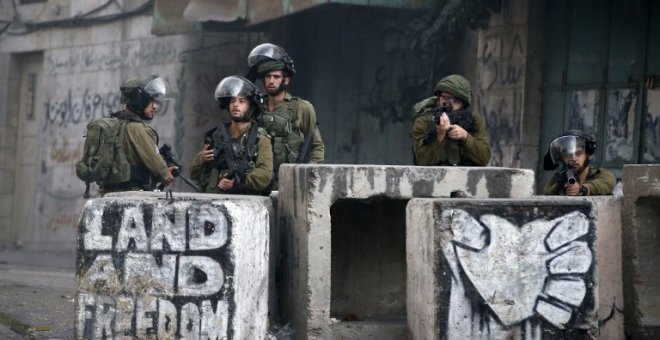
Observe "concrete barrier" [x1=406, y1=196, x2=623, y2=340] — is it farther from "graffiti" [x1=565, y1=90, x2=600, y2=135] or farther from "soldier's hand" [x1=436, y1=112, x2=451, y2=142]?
"graffiti" [x1=565, y1=90, x2=600, y2=135]

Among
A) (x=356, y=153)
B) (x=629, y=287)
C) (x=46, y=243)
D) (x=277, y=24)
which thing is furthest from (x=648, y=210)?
(x=46, y=243)

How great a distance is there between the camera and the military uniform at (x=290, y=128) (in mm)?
8367

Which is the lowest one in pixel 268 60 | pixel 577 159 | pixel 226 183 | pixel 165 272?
pixel 165 272

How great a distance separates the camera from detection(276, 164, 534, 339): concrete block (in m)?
6.56

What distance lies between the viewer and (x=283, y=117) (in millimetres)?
8422

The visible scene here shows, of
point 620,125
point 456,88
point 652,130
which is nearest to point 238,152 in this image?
point 456,88

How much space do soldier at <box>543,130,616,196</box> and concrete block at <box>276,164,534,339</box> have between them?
102 centimetres

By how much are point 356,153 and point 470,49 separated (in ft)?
7.08

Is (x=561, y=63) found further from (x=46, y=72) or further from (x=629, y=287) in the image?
(x=46, y=72)

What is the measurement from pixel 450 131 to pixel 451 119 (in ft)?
0.39

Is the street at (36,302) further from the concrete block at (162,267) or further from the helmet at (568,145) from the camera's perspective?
the helmet at (568,145)

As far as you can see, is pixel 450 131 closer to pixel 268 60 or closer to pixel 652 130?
pixel 268 60

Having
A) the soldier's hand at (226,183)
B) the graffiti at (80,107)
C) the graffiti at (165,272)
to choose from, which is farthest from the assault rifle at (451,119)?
the graffiti at (80,107)

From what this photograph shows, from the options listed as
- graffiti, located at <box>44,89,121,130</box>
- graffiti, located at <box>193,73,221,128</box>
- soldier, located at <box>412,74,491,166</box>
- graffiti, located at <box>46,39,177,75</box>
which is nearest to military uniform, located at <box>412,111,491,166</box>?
soldier, located at <box>412,74,491,166</box>
